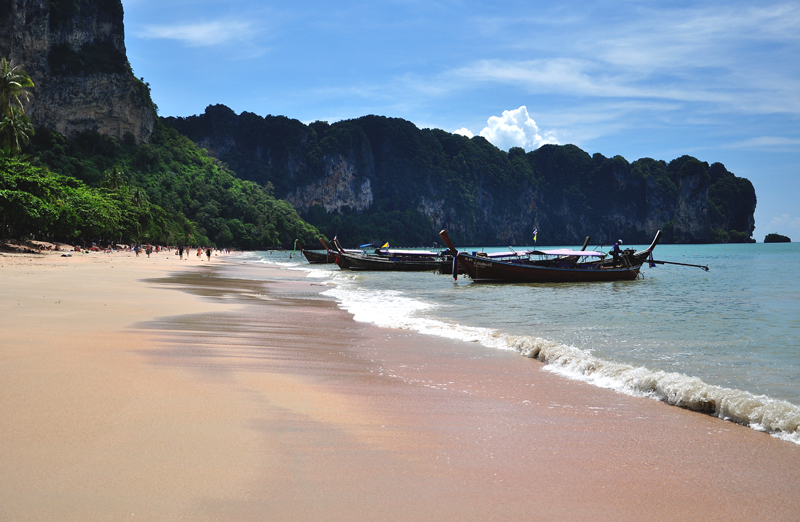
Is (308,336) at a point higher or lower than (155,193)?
lower

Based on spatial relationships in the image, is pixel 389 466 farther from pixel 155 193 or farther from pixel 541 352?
pixel 155 193

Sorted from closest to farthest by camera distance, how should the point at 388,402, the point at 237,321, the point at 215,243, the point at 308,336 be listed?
the point at 388,402 < the point at 308,336 < the point at 237,321 < the point at 215,243

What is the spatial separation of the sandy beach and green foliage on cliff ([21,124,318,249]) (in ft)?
263

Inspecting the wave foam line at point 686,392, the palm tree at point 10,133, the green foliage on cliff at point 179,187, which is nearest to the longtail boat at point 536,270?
the wave foam line at point 686,392

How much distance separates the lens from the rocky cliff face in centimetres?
10900

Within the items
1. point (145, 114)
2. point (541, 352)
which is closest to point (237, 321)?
point (541, 352)

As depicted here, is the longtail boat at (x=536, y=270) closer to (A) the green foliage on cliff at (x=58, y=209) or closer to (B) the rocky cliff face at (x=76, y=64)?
(A) the green foliage on cliff at (x=58, y=209)

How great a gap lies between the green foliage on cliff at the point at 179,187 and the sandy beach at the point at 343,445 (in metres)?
80.1

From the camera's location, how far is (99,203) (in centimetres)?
5794

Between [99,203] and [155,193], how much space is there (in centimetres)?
6063

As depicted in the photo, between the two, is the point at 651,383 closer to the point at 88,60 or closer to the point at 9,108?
the point at 9,108

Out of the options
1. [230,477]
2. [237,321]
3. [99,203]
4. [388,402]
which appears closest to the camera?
[230,477]

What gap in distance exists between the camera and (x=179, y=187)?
129 metres

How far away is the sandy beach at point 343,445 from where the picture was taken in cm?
292
